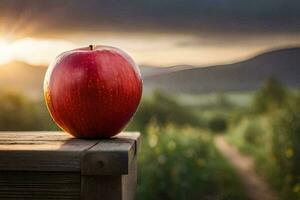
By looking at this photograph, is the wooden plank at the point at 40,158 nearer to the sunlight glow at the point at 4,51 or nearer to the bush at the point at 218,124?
the sunlight glow at the point at 4,51

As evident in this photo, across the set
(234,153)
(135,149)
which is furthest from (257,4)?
(135,149)

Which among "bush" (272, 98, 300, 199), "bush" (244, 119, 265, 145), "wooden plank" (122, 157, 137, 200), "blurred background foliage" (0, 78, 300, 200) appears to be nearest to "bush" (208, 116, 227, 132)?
"blurred background foliage" (0, 78, 300, 200)

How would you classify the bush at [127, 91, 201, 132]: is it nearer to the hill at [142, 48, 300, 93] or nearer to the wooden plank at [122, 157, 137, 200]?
the hill at [142, 48, 300, 93]

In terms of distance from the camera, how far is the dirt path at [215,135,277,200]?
9.00ft

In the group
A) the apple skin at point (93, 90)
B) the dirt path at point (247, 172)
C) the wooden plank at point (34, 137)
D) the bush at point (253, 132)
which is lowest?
the dirt path at point (247, 172)

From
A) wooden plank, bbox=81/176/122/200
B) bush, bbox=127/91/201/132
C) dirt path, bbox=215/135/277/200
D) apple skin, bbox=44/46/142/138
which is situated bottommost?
dirt path, bbox=215/135/277/200

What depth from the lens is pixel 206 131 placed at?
276 cm

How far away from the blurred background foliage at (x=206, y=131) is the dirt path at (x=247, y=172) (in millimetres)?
30

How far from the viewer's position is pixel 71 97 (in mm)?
1337

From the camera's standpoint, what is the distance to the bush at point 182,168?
2.64 meters

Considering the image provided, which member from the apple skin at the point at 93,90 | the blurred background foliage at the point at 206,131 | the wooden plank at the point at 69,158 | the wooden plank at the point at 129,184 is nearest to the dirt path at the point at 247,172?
the blurred background foliage at the point at 206,131

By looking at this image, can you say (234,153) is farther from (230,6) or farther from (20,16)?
(20,16)

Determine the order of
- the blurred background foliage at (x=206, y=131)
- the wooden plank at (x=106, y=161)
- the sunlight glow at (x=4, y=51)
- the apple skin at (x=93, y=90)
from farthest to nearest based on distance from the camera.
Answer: the blurred background foliage at (x=206, y=131) → the sunlight glow at (x=4, y=51) → the apple skin at (x=93, y=90) → the wooden plank at (x=106, y=161)

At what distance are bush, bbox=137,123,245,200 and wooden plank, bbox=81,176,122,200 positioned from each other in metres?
1.49
